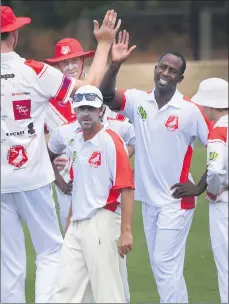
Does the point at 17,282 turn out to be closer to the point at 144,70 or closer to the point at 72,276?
the point at 72,276

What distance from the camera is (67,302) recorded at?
28.6ft

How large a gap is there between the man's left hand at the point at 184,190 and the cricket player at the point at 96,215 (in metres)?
1.29

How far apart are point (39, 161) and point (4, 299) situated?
1.09 meters

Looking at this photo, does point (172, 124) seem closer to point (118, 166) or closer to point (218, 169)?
point (118, 166)

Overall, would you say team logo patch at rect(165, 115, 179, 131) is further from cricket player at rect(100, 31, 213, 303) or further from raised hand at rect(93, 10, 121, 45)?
raised hand at rect(93, 10, 121, 45)

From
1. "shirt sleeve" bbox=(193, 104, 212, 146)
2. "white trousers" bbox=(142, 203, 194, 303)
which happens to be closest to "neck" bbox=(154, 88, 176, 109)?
"shirt sleeve" bbox=(193, 104, 212, 146)

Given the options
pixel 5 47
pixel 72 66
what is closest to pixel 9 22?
pixel 5 47

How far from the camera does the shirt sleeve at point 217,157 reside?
860 centimetres

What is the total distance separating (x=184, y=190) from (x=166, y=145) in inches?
16.4

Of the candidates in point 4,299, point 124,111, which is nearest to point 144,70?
point 124,111

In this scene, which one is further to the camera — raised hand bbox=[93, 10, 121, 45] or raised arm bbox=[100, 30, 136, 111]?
raised arm bbox=[100, 30, 136, 111]

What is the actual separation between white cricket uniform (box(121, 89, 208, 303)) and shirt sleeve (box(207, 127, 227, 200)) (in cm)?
142

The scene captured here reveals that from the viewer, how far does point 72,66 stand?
38.0ft

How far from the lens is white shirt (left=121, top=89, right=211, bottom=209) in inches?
399
